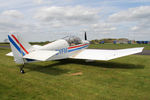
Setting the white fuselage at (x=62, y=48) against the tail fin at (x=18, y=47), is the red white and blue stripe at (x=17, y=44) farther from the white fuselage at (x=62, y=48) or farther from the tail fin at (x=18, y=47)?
the white fuselage at (x=62, y=48)

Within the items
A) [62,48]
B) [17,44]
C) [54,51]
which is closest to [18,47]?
[17,44]

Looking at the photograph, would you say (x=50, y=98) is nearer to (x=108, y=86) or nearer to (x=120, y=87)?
(x=108, y=86)

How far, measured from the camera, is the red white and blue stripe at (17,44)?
6.86 m

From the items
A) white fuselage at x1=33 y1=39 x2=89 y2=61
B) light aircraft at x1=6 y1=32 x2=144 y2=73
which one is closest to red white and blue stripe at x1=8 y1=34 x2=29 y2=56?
light aircraft at x1=6 y1=32 x2=144 y2=73

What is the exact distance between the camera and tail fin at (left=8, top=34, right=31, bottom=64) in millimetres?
6893

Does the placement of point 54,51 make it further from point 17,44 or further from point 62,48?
point 62,48

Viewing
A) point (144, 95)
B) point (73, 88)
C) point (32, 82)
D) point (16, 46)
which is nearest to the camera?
point (144, 95)

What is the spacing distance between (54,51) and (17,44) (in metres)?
2.13

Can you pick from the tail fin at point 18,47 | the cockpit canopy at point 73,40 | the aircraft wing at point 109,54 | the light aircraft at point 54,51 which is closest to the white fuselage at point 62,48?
the light aircraft at point 54,51

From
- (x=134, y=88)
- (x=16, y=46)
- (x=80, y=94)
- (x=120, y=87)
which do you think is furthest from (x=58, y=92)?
(x=16, y=46)

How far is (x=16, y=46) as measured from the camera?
7016 millimetres

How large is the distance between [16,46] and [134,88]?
6346mm

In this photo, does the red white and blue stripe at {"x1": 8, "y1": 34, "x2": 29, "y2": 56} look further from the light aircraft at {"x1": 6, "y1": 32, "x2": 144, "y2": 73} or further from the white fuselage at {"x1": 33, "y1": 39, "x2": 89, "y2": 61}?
the white fuselage at {"x1": 33, "y1": 39, "x2": 89, "y2": 61}

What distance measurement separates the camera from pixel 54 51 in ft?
23.6
